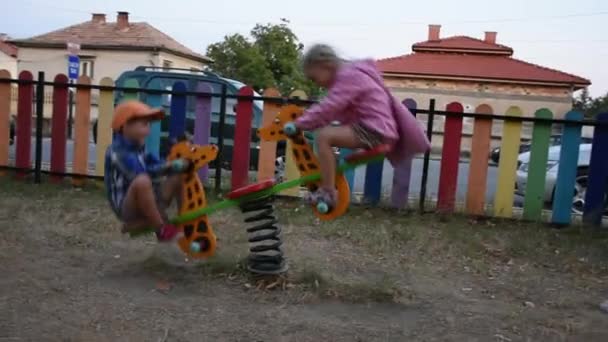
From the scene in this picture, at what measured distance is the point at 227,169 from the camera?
827cm

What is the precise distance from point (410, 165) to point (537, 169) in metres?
1.57

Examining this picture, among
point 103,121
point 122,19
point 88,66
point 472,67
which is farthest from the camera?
point 122,19

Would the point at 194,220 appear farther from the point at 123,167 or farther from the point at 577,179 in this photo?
the point at 577,179

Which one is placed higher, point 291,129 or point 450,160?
point 291,129

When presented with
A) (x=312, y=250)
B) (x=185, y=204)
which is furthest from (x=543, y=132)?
(x=185, y=204)

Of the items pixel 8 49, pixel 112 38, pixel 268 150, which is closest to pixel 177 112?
pixel 268 150

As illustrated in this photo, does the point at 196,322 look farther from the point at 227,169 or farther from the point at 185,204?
the point at 227,169

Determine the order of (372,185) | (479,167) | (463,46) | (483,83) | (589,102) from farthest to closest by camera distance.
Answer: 1. (589,102)
2. (463,46)
3. (483,83)
4. (372,185)
5. (479,167)

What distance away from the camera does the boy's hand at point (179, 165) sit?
4.04m

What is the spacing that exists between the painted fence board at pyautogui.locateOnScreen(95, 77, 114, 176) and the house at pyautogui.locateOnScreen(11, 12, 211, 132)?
29.2m

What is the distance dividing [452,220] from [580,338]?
10.1 ft

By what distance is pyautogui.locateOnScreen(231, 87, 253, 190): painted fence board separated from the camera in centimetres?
716

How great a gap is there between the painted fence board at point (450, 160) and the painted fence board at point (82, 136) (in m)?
4.10

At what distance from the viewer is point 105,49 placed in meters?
36.6
